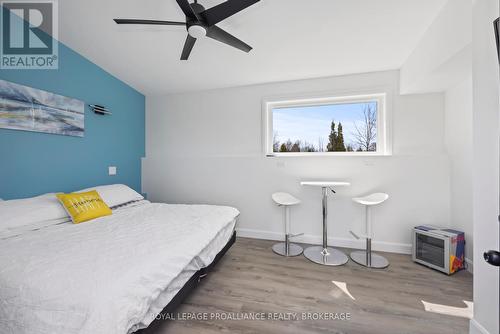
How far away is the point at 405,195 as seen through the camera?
2.52 m

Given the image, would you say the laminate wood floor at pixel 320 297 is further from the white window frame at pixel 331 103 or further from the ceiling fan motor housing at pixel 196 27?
the ceiling fan motor housing at pixel 196 27

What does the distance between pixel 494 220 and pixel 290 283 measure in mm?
1516

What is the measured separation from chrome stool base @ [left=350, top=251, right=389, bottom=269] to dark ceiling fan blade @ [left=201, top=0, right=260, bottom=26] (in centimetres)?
274

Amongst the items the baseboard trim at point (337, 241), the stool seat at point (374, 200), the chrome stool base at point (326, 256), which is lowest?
the chrome stool base at point (326, 256)

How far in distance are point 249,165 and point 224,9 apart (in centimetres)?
206

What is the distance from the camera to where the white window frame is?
8.84 ft

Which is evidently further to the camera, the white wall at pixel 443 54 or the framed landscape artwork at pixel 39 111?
the framed landscape artwork at pixel 39 111

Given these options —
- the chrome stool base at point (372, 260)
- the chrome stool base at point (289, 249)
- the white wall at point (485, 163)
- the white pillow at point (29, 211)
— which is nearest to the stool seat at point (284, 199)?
the chrome stool base at point (289, 249)

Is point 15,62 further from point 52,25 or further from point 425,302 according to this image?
point 425,302

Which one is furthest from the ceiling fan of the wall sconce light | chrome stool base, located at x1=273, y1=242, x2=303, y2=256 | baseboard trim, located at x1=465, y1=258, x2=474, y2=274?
baseboard trim, located at x1=465, y1=258, x2=474, y2=274

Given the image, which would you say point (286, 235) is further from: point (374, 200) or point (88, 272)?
point (88, 272)

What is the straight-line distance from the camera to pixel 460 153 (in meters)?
2.20

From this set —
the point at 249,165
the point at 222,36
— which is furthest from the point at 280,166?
the point at 222,36

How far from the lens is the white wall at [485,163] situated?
106 centimetres
